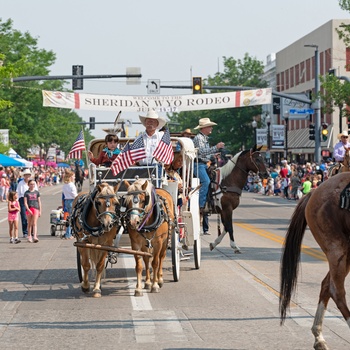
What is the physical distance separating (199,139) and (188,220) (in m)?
2.99

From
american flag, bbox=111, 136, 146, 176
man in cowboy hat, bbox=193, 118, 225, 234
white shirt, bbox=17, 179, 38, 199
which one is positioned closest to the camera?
american flag, bbox=111, 136, 146, 176

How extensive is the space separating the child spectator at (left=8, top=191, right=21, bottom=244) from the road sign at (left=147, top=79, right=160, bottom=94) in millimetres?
21293

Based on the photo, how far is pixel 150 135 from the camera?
47.8 ft

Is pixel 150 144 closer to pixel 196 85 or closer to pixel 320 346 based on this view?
pixel 320 346

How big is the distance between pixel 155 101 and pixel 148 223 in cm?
3088

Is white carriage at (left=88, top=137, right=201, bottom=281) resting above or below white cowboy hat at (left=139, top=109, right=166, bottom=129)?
below

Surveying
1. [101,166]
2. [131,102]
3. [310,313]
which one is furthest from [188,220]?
[131,102]

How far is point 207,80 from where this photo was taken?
3991 inches

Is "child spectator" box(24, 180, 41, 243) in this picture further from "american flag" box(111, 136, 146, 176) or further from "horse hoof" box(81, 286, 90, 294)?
"horse hoof" box(81, 286, 90, 294)

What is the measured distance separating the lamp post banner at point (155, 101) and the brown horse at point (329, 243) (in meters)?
29.5

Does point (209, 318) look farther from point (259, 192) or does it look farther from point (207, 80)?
point (207, 80)

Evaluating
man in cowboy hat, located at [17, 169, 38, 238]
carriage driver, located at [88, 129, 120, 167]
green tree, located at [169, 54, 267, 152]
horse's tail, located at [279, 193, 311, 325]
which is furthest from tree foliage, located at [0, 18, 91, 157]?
horse's tail, located at [279, 193, 311, 325]

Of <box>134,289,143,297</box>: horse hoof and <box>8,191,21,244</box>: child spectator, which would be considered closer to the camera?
<box>134,289,143,297</box>: horse hoof

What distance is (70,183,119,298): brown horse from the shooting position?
12.7 m
